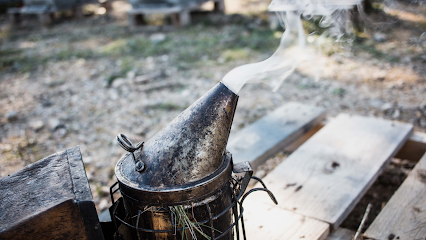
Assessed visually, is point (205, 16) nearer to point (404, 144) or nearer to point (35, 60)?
point (35, 60)

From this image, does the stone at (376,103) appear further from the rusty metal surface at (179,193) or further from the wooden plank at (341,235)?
the rusty metal surface at (179,193)

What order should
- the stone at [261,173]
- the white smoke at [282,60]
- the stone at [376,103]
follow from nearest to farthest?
the white smoke at [282,60] → the stone at [261,173] → the stone at [376,103]

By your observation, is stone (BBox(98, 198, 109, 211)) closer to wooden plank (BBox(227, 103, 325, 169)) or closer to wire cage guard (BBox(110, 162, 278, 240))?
wooden plank (BBox(227, 103, 325, 169))

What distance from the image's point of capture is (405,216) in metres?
1.74

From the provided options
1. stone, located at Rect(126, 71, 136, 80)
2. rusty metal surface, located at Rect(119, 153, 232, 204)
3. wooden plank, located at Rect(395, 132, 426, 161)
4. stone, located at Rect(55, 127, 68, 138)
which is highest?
rusty metal surface, located at Rect(119, 153, 232, 204)

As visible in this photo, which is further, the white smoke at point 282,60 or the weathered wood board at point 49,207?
the white smoke at point 282,60

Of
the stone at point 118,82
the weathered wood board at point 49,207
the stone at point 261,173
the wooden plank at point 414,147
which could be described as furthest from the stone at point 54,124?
the wooden plank at point 414,147

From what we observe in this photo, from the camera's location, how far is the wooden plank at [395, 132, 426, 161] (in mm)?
2602

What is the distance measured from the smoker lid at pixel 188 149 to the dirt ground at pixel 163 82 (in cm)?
155

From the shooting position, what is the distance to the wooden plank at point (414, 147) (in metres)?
2.60

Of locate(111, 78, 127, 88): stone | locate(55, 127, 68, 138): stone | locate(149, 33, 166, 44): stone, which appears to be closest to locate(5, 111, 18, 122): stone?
locate(55, 127, 68, 138): stone

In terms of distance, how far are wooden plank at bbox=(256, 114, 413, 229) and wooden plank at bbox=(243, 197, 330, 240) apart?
0.06 metres

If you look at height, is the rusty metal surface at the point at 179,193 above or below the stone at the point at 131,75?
above

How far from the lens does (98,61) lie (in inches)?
232
